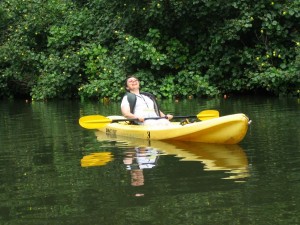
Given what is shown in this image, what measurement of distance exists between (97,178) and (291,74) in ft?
36.1

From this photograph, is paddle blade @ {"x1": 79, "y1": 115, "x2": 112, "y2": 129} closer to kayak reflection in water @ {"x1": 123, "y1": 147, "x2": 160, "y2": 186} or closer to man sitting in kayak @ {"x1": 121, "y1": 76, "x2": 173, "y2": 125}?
man sitting in kayak @ {"x1": 121, "y1": 76, "x2": 173, "y2": 125}

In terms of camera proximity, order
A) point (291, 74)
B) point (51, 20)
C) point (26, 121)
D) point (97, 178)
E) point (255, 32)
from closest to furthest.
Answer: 1. point (97, 178)
2. point (26, 121)
3. point (291, 74)
4. point (255, 32)
5. point (51, 20)

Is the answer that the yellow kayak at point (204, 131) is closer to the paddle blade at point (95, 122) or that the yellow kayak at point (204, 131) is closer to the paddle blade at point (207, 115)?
the paddle blade at point (95, 122)

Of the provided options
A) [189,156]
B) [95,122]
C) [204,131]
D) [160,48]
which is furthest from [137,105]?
[160,48]

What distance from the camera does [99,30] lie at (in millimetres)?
20562

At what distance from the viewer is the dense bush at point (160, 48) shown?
57.0 feet

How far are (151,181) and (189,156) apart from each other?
62.6 inches

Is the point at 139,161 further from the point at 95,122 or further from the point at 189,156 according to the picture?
the point at 95,122

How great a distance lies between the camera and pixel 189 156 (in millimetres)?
7492

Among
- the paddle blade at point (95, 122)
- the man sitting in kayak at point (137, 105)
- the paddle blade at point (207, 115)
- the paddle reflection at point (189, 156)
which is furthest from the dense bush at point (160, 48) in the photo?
the paddle reflection at point (189, 156)

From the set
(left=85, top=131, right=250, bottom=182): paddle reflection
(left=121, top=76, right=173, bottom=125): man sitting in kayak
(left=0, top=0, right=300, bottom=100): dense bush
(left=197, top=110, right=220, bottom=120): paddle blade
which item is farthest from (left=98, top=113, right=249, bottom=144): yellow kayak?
(left=0, top=0, right=300, bottom=100): dense bush

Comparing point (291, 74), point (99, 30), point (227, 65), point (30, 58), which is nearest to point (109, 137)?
point (291, 74)

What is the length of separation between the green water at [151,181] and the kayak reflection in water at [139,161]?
0.01 metres

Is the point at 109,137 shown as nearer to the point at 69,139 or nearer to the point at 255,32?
the point at 69,139
